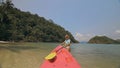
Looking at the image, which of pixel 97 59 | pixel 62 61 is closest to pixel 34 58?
pixel 97 59

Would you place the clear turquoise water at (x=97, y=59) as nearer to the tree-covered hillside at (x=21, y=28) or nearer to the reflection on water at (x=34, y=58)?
the reflection on water at (x=34, y=58)

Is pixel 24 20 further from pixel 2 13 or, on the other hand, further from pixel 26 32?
pixel 2 13

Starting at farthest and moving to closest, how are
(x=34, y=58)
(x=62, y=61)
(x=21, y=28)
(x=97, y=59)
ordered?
(x=21, y=28)
(x=97, y=59)
(x=34, y=58)
(x=62, y=61)

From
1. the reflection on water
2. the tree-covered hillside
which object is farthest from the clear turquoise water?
the tree-covered hillside

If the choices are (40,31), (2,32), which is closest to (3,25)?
(2,32)

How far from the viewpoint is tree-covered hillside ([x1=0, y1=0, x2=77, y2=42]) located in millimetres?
63781

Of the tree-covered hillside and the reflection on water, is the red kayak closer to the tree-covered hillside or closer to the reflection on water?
the reflection on water

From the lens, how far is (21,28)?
84500mm

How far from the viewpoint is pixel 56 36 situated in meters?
110

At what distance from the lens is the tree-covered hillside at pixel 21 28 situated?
209 feet

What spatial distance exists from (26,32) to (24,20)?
208 inches

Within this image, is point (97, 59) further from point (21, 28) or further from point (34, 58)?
point (21, 28)

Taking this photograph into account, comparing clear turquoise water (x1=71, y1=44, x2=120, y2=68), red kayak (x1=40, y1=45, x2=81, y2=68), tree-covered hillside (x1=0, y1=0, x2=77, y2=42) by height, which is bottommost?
clear turquoise water (x1=71, y1=44, x2=120, y2=68)

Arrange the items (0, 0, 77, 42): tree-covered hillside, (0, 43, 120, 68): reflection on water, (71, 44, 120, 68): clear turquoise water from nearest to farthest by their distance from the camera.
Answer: (0, 43, 120, 68): reflection on water → (71, 44, 120, 68): clear turquoise water → (0, 0, 77, 42): tree-covered hillside
